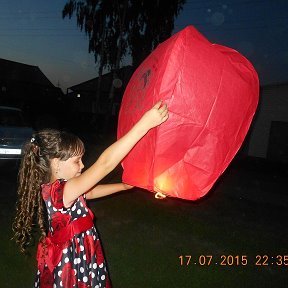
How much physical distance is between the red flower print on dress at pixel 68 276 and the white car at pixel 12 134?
22.5 ft

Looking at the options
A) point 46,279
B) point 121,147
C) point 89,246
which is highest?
point 121,147

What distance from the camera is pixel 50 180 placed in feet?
6.77

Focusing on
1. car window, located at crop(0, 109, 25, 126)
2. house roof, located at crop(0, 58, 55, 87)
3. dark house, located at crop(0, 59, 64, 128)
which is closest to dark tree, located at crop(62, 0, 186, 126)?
dark house, located at crop(0, 59, 64, 128)

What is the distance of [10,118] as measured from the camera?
937 centimetres

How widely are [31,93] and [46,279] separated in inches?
1170

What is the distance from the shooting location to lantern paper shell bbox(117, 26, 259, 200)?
5.09 ft

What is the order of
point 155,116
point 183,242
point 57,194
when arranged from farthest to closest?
point 183,242 < point 57,194 < point 155,116

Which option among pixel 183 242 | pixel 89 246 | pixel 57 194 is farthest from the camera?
pixel 183 242

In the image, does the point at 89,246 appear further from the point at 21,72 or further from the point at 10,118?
the point at 21,72

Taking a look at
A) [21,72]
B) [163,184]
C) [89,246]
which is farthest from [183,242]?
[21,72]

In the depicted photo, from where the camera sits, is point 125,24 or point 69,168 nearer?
point 69,168

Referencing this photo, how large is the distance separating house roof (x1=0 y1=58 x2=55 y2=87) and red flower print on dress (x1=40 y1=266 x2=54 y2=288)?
35.3 meters

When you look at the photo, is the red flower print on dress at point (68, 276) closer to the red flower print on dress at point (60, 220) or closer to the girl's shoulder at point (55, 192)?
the red flower print on dress at point (60, 220)

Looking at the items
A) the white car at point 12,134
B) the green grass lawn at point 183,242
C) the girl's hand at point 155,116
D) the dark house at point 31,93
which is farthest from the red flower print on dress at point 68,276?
the dark house at point 31,93
